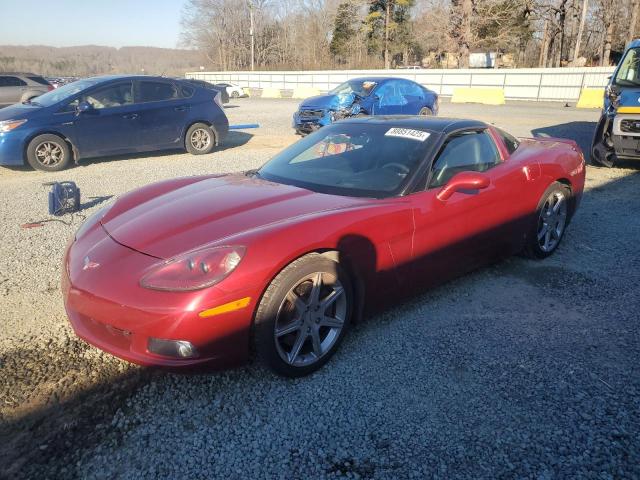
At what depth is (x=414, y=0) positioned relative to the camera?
49.0 m

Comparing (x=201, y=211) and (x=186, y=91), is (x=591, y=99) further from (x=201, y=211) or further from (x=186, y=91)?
(x=201, y=211)

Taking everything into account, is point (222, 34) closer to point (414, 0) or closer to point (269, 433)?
point (414, 0)

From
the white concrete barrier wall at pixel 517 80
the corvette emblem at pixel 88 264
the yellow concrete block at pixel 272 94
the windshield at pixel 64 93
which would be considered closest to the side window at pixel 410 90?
the windshield at pixel 64 93

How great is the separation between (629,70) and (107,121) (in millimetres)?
9001

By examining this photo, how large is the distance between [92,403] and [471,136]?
325cm

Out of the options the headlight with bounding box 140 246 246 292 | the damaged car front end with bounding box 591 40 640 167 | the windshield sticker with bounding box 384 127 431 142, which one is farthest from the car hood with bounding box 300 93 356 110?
the headlight with bounding box 140 246 246 292

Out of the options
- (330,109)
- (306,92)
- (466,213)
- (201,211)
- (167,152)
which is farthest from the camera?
(306,92)

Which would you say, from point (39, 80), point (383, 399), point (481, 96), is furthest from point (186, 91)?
point (481, 96)

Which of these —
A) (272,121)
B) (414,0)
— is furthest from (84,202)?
(414,0)

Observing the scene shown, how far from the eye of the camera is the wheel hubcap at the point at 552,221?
4352mm

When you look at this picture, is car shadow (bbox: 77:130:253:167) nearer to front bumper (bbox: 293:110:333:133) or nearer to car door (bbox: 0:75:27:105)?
front bumper (bbox: 293:110:333:133)

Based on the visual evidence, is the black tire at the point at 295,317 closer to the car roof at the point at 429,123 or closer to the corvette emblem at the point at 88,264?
the corvette emblem at the point at 88,264

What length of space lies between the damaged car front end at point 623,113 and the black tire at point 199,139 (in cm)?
747

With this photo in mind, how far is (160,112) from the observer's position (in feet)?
30.3
